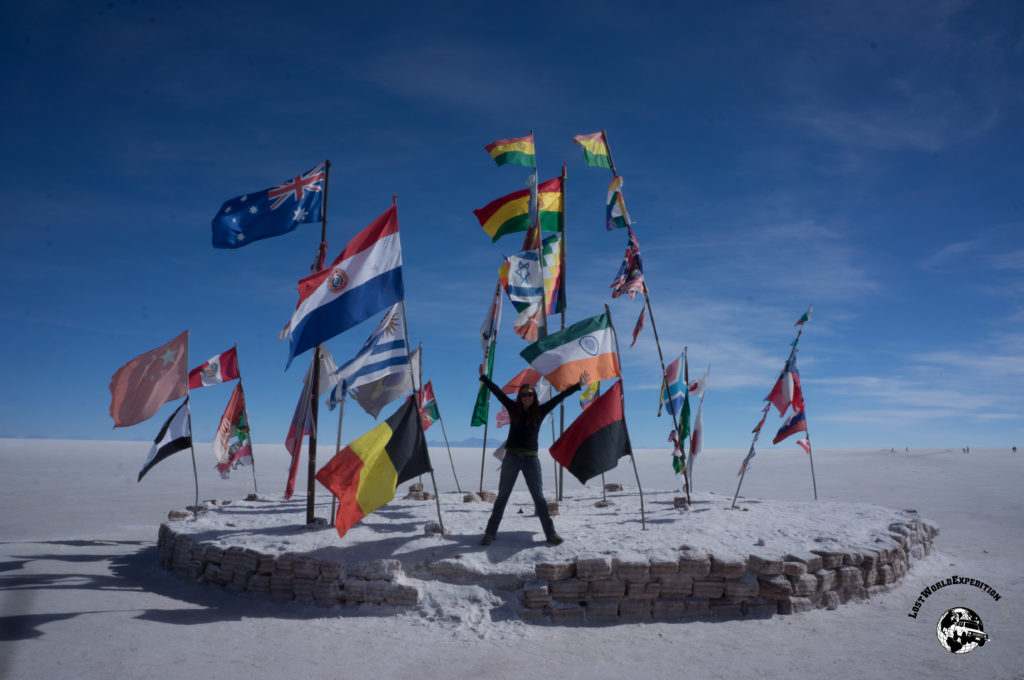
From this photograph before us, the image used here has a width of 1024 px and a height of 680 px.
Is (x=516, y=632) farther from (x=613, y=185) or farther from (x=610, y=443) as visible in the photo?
(x=613, y=185)

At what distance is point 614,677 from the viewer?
5.41m

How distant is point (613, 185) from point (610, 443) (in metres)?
5.53

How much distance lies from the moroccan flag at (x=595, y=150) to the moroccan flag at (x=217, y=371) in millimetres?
8583

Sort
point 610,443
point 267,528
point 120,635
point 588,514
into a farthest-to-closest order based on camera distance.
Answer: point 588,514 → point 267,528 → point 610,443 → point 120,635

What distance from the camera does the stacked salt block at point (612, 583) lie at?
693 cm

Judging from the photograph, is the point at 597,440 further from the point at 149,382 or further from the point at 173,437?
the point at 173,437

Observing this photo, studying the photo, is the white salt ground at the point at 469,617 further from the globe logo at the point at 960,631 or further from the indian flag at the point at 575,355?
the indian flag at the point at 575,355

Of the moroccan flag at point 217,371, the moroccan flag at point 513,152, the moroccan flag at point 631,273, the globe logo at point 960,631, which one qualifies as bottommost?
the globe logo at point 960,631

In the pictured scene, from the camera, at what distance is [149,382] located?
33.3 feet

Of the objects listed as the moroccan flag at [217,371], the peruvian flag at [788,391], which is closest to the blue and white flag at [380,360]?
the moroccan flag at [217,371]

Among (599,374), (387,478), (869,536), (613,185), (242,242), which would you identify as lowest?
(869,536)

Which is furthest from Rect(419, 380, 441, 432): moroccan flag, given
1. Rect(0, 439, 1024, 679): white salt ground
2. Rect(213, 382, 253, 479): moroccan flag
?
Rect(213, 382, 253, 479): moroccan flag

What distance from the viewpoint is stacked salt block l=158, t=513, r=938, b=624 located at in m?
6.93

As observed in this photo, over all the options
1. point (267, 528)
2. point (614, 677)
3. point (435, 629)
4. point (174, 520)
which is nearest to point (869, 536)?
point (614, 677)
